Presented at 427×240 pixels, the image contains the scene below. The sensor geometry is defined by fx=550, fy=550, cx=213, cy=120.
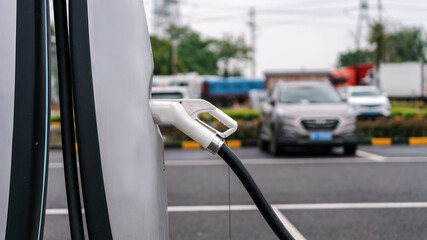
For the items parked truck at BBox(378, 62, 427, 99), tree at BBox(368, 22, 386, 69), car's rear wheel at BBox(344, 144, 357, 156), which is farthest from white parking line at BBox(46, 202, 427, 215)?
parked truck at BBox(378, 62, 427, 99)

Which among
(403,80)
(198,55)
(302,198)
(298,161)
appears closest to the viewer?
(302,198)

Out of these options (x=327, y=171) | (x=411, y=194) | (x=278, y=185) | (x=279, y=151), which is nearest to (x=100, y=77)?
(x=411, y=194)

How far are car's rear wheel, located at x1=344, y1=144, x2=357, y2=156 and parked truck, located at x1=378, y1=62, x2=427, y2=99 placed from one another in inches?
1018

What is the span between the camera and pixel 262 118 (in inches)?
473

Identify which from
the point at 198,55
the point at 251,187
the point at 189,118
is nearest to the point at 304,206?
the point at 251,187

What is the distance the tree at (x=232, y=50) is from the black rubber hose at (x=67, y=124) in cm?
7502

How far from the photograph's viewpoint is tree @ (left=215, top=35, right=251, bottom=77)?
248 feet

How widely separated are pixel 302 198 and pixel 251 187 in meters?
4.82

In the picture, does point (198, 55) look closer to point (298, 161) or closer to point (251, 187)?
point (298, 161)

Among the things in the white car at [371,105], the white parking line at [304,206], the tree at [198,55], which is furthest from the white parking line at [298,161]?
the tree at [198,55]

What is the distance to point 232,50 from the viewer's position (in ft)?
252

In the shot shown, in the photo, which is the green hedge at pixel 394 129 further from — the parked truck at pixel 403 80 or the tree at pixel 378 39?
the parked truck at pixel 403 80

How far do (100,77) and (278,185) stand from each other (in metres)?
5.99

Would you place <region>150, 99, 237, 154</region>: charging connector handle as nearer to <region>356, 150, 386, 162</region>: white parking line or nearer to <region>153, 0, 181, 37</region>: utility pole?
<region>356, 150, 386, 162</region>: white parking line
